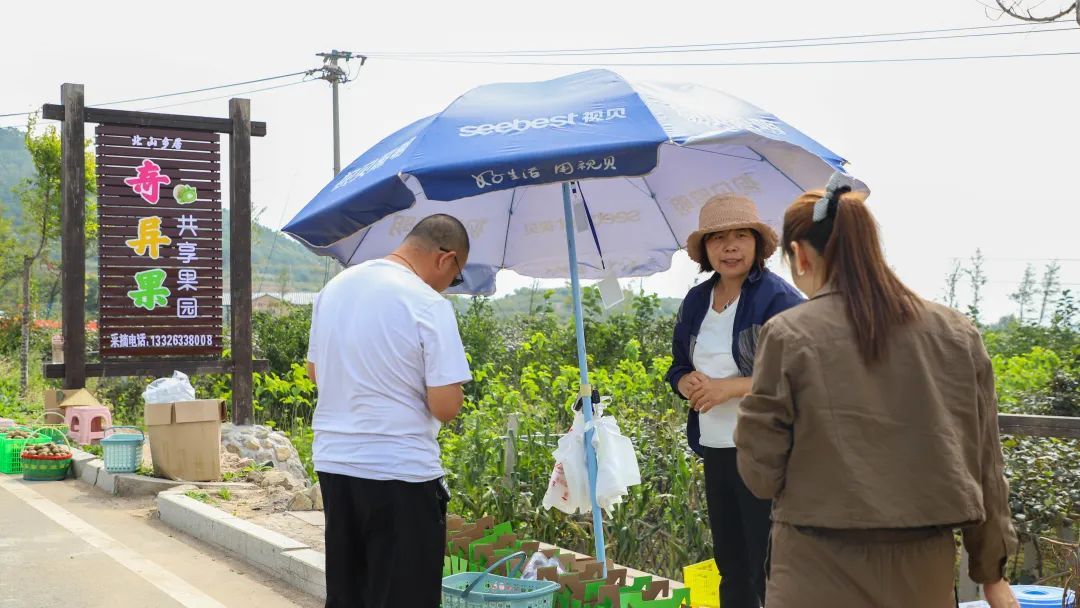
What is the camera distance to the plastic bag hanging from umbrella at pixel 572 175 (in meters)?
3.57

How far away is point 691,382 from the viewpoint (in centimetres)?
387

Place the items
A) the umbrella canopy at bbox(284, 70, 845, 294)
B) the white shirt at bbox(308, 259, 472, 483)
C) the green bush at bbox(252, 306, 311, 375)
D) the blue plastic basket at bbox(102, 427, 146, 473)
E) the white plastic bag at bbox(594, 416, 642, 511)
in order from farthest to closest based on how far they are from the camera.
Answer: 1. the green bush at bbox(252, 306, 311, 375)
2. the blue plastic basket at bbox(102, 427, 146, 473)
3. the white plastic bag at bbox(594, 416, 642, 511)
4. the umbrella canopy at bbox(284, 70, 845, 294)
5. the white shirt at bbox(308, 259, 472, 483)

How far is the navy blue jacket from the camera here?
3.76m

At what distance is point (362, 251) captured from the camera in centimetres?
527

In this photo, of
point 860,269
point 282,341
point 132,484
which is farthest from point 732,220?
point 282,341

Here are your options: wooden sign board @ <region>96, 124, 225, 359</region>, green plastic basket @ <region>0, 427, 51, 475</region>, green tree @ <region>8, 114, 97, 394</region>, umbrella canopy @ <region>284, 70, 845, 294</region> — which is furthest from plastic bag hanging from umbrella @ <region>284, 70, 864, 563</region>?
green tree @ <region>8, 114, 97, 394</region>

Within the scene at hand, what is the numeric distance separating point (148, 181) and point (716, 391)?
875 cm

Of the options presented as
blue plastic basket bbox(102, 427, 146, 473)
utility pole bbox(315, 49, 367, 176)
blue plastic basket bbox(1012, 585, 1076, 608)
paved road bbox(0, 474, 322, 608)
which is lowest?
paved road bbox(0, 474, 322, 608)

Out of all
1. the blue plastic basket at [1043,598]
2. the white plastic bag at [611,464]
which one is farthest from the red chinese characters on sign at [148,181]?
the blue plastic basket at [1043,598]

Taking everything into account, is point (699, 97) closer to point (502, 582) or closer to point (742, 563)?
point (742, 563)

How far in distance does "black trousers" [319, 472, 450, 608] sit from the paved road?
2516 mm

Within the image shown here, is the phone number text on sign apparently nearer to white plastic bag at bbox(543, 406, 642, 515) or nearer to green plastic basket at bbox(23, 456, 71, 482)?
green plastic basket at bbox(23, 456, 71, 482)

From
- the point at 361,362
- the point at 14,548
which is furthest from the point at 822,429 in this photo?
the point at 14,548

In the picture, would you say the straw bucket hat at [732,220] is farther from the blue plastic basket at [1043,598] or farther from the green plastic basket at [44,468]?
the green plastic basket at [44,468]
